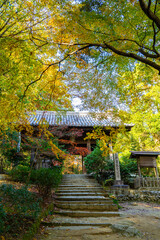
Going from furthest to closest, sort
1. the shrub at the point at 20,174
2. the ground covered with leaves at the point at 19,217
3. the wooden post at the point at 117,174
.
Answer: the wooden post at the point at 117,174
the shrub at the point at 20,174
the ground covered with leaves at the point at 19,217

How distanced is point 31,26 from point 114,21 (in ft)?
6.27

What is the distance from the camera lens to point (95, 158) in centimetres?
892

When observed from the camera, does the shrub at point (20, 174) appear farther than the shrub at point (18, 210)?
Yes

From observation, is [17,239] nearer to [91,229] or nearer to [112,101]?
[91,229]

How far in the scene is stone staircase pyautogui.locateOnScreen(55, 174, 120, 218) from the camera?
525 cm

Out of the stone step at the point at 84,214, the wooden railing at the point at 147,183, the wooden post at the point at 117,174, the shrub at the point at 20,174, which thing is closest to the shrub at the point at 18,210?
the stone step at the point at 84,214

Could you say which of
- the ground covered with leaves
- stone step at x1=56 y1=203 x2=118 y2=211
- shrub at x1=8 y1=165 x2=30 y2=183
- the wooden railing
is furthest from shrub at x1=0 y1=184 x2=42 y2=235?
the wooden railing

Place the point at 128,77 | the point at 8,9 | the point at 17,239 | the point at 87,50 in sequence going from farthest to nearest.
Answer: the point at 128,77, the point at 87,50, the point at 8,9, the point at 17,239

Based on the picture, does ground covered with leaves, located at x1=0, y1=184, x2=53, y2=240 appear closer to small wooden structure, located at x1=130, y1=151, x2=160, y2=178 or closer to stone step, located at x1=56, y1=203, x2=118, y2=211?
stone step, located at x1=56, y1=203, x2=118, y2=211

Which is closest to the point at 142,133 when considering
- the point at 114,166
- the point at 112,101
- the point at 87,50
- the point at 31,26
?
the point at 114,166

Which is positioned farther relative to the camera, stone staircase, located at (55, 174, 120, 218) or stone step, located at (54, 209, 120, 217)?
stone staircase, located at (55, 174, 120, 218)

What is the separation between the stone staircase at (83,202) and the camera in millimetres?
5250

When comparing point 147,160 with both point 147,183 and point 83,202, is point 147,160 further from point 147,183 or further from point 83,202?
point 83,202

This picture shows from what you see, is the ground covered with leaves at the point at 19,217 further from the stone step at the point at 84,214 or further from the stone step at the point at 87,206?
the stone step at the point at 87,206
